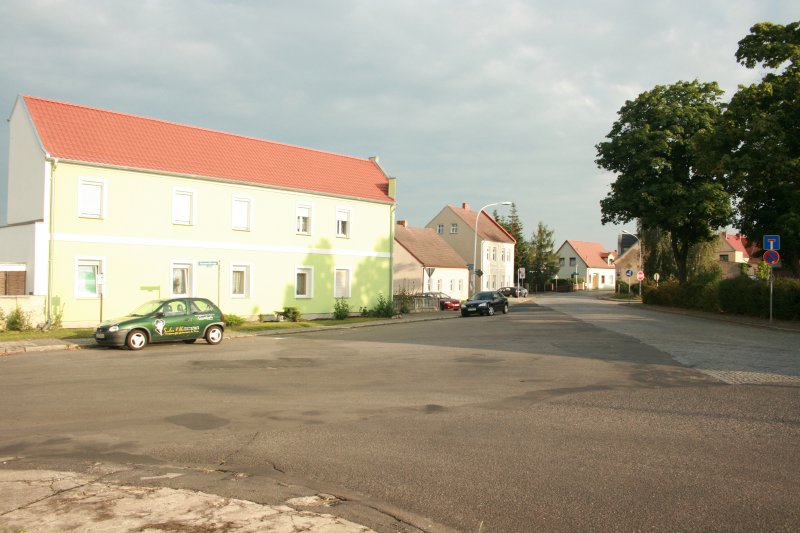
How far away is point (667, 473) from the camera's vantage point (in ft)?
20.9

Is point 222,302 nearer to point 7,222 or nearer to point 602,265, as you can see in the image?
point 7,222

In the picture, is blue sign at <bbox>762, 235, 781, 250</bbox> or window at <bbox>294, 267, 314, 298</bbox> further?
window at <bbox>294, 267, 314, 298</bbox>

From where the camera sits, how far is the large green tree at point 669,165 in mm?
43938

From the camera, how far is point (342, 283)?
3666cm

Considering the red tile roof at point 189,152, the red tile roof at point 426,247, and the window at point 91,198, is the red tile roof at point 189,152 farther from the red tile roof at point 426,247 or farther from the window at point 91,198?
the red tile roof at point 426,247

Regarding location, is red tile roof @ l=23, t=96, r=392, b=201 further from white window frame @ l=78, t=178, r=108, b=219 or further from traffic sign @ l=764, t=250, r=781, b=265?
traffic sign @ l=764, t=250, r=781, b=265

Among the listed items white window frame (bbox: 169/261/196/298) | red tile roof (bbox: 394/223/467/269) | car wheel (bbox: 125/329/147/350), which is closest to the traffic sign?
car wheel (bbox: 125/329/147/350)

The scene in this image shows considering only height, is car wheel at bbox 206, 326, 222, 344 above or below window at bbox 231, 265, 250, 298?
below

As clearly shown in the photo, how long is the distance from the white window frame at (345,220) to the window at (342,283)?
195cm

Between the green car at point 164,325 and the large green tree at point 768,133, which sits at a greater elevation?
the large green tree at point 768,133

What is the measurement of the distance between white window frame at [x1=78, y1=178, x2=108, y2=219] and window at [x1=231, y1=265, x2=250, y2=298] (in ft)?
22.0

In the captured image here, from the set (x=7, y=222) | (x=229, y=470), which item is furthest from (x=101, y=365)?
(x=7, y=222)

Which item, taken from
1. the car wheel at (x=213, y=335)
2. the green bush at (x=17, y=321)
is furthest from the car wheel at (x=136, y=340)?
the green bush at (x=17, y=321)

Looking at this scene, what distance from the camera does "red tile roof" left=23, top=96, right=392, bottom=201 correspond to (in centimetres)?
2669
